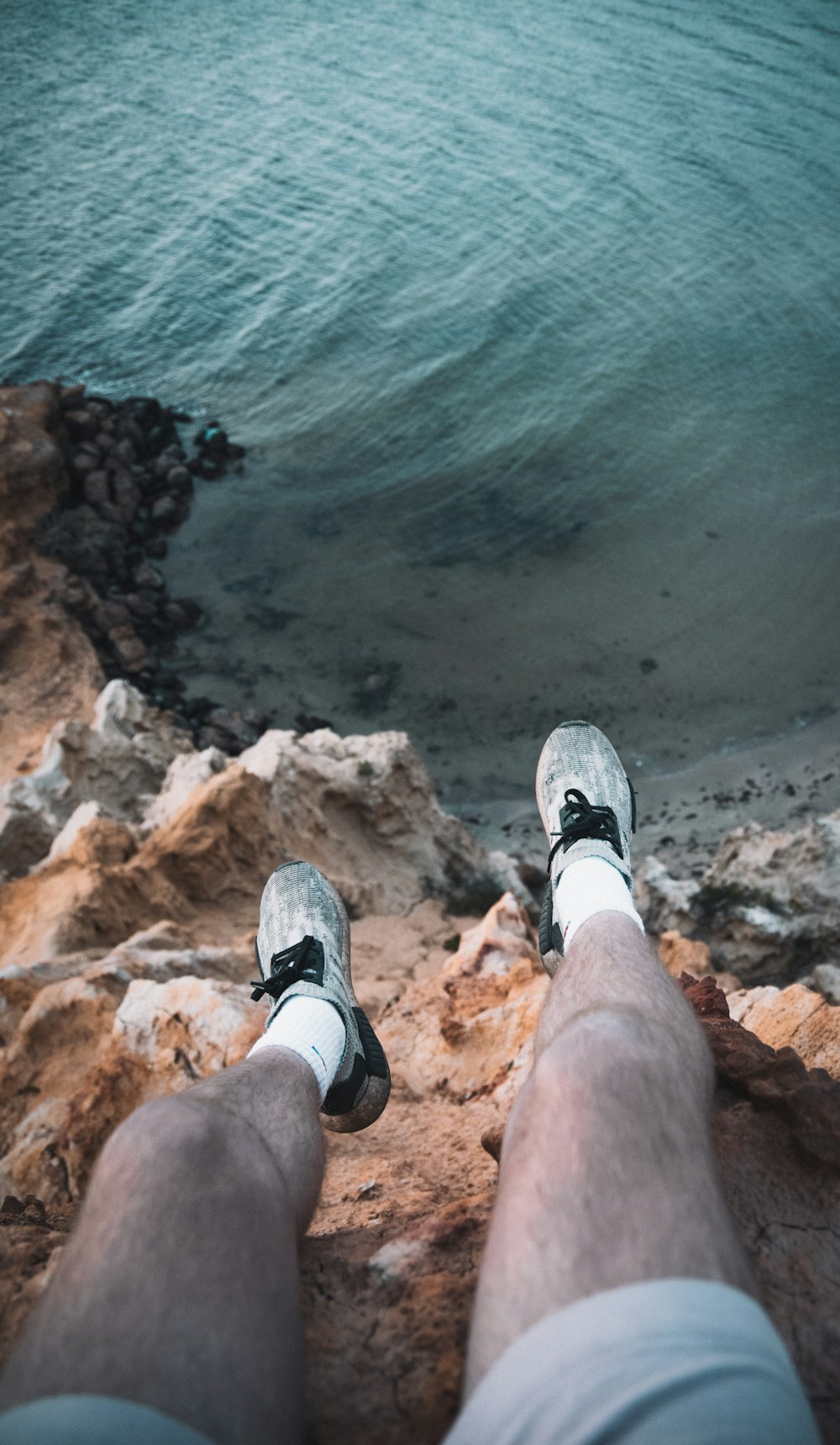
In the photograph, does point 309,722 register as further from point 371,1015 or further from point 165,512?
point 371,1015

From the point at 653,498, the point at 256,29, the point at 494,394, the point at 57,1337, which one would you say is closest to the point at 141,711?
the point at 57,1337

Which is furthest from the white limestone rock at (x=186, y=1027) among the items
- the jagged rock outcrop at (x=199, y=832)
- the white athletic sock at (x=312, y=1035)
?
the jagged rock outcrop at (x=199, y=832)

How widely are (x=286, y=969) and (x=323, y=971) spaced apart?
12cm

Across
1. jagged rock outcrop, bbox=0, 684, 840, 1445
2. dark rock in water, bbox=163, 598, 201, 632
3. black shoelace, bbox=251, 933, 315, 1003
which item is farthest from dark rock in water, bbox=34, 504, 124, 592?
black shoelace, bbox=251, 933, 315, 1003

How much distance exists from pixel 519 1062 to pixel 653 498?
376 inches

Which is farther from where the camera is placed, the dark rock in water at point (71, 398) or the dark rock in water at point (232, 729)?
the dark rock in water at point (71, 398)

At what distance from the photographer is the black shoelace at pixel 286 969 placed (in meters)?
2.70

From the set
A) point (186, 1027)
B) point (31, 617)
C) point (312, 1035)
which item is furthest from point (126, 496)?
point (312, 1035)

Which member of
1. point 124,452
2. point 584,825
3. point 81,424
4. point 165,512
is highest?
point 584,825

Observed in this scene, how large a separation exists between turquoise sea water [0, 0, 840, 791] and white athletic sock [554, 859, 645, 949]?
5166 mm

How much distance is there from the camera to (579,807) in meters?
3.08

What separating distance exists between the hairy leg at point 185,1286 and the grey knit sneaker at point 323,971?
71cm

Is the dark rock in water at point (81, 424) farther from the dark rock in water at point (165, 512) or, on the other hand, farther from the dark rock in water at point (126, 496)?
the dark rock in water at point (165, 512)

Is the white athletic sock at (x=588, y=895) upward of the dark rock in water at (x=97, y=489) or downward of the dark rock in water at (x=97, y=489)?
upward
